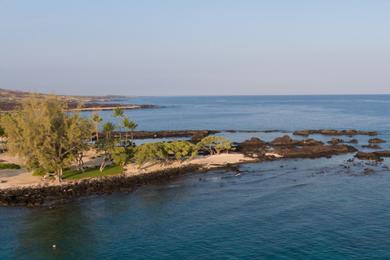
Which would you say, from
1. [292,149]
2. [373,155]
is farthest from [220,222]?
[373,155]

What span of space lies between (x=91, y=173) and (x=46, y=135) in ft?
38.1

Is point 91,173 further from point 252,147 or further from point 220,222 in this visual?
point 252,147

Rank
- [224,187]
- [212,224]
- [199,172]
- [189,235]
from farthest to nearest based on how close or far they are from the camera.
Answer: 1. [199,172]
2. [224,187]
3. [212,224]
4. [189,235]

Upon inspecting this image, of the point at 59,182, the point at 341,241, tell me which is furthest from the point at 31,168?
the point at 341,241

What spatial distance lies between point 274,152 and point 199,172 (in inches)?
1022

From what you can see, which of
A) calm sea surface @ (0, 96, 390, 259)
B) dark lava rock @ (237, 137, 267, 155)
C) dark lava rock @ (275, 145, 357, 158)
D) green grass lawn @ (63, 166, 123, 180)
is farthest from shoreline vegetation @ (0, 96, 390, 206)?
dark lava rock @ (237, 137, 267, 155)

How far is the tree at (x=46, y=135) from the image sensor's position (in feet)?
214

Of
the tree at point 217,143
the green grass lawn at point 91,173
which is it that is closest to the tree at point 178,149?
the tree at point 217,143

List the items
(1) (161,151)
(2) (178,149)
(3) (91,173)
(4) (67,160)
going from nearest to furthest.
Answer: (4) (67,160), (3) (91,173), (1) (161,151), (2) (178,149)

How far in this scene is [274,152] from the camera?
317ft

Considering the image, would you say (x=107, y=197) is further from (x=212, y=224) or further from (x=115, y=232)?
(x=212, y=224)

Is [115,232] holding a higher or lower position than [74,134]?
lower

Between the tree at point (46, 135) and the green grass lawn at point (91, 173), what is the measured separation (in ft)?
10.8

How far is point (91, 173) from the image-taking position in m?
73.2
